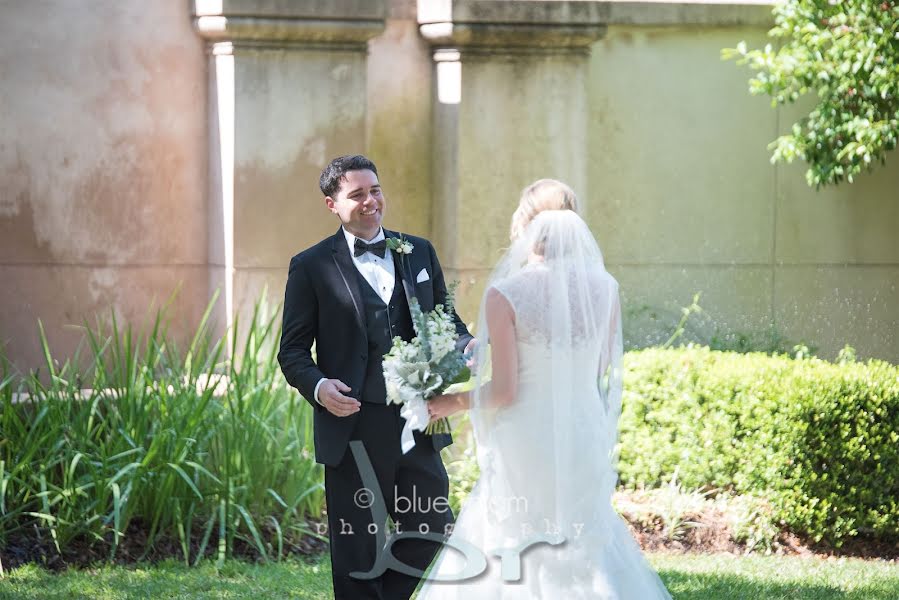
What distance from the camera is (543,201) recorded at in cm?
466

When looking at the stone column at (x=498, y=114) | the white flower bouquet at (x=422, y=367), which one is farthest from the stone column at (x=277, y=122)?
the white flower bouquet at (x=422, y=367)

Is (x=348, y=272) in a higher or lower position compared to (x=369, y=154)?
lower

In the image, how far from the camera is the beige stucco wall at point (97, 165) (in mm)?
8430

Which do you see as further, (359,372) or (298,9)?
(298,9)

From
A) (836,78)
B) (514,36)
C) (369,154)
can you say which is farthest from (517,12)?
(836,78)

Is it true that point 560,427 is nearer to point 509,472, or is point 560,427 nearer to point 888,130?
point 509,472

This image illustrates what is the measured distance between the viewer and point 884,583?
627 centimetres

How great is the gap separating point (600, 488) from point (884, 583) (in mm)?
2421

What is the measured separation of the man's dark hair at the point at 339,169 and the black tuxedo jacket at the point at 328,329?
219 mm

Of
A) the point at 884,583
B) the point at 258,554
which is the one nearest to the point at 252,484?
the point at 258,554

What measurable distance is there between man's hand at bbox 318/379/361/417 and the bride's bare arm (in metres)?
0.51

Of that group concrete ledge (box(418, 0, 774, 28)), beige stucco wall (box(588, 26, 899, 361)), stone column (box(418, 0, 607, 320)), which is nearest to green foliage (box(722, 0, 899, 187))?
beige stucco wall (box(588, 26, 899, 361))

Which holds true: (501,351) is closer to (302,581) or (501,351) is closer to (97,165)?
(302,581)

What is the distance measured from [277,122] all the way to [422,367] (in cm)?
424
